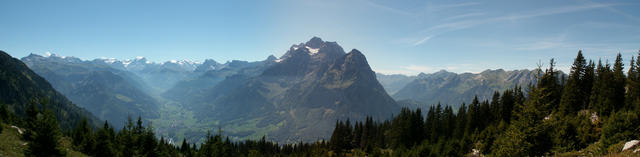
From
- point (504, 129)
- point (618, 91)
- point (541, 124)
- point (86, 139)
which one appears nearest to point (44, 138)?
point (86, 139)

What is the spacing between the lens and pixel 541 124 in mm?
33562

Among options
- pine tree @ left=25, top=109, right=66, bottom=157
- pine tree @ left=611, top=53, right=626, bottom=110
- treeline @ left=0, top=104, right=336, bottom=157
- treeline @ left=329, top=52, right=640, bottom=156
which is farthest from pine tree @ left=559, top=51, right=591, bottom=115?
pine tree @ left=25, top=109, right=66, bottom=157

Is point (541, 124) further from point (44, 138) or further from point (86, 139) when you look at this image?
point (86, 139)

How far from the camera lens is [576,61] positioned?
264 ft

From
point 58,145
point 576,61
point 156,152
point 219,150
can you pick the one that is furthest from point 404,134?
point 58,145

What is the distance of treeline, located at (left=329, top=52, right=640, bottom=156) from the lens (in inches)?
1324

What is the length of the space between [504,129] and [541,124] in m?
38.3

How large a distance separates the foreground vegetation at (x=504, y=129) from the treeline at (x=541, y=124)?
126mm

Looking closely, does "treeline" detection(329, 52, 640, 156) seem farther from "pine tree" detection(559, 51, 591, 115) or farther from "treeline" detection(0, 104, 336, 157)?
"treeline" detection(0, 104, 336, 157)

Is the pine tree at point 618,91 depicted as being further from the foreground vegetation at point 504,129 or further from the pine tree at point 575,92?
the pine tree at point 575,92

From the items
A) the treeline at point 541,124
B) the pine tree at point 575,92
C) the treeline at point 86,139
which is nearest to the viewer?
the treeline at point 541,124

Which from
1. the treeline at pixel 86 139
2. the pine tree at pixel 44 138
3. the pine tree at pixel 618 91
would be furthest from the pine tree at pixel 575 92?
the pine tree at pixel 44 138

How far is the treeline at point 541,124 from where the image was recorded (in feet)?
110

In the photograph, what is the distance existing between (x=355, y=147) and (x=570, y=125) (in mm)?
92636
